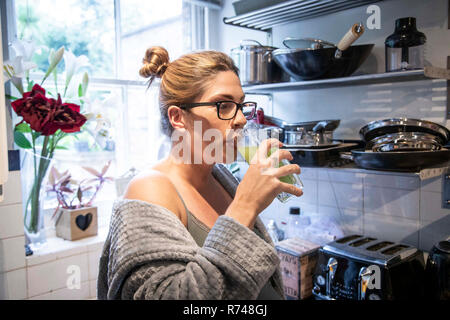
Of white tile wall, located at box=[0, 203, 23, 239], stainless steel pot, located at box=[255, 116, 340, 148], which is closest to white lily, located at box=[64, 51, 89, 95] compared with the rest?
white tile wall, located at box=[0, 203, 23, 239]

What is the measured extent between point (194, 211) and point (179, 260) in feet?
0.67

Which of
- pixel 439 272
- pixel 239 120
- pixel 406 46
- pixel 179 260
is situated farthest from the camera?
pixel 406 46

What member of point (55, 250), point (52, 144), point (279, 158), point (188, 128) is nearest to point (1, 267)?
point (55, 250)

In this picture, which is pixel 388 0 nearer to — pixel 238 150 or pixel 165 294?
pixel 238 150

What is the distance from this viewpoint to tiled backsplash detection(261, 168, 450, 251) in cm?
140

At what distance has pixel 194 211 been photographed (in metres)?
0.87

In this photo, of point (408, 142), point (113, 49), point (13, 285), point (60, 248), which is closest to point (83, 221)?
Answer: point (60, 248)

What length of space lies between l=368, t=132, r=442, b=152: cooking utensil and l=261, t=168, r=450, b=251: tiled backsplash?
104 mm

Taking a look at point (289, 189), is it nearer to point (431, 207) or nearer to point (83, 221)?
point (431, 207)

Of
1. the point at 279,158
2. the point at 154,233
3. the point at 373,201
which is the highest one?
the point at 279,158

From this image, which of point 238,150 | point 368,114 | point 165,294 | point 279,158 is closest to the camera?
point 165,294

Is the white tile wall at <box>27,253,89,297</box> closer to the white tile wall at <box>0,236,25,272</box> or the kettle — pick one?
the white tile wall at <box>0,236,25,272</box>

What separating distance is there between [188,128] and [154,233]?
1.02 feet

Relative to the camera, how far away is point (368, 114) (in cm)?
156
